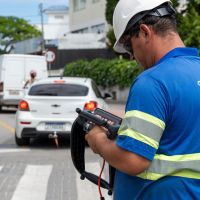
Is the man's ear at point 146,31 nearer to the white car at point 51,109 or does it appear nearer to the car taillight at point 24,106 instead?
the white car at point 51,109

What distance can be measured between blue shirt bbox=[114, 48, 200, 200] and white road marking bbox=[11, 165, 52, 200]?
499 cm

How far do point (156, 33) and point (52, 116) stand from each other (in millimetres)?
9592

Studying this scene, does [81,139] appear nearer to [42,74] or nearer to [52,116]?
[52,116]

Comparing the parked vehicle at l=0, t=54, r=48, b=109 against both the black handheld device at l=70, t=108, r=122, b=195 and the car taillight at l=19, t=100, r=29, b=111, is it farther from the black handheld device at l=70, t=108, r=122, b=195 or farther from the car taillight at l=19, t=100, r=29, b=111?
the black handheld device at l=70, t=108, r=122, b=195

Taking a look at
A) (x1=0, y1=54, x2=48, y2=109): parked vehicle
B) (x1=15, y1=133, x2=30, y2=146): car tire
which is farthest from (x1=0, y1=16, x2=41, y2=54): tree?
(x1=15, y1=133, x2=30, y2=146): car tire

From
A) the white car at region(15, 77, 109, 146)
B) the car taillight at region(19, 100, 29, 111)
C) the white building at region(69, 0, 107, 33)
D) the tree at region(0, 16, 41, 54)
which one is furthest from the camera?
the tree at region(0, 16, 41, 54)

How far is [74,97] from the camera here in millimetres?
12047

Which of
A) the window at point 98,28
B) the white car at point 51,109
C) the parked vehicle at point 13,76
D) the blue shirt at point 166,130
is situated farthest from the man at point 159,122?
the window at point 98,28

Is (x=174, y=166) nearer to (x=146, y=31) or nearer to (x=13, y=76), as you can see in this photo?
(x=146, y=31)

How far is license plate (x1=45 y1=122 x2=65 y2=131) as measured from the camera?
12000 mm

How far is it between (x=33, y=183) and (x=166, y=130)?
603 cm

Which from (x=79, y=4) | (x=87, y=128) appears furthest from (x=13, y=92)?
(x=79, y=4)

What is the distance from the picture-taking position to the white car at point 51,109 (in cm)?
1200

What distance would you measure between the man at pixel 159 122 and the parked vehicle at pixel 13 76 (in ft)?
70.5
